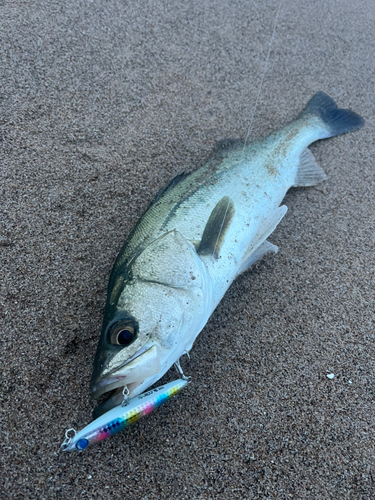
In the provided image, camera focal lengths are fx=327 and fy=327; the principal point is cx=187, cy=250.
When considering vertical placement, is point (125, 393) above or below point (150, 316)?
below

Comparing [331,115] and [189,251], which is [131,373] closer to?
[189,251]

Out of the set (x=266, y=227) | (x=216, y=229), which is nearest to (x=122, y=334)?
(x=216, y=229)

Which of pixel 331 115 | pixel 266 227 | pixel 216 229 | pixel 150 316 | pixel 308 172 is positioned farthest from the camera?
pixel 331 115

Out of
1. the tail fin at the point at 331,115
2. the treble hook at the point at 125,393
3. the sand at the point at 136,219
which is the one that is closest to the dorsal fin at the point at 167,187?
the sand at the point at 136,219

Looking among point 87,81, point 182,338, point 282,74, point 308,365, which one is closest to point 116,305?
point 182,338

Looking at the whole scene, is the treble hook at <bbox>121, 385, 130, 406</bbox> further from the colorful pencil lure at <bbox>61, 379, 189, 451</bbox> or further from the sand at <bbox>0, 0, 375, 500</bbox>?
the sand at <bbox>0, 0, 375, 500</bbox>

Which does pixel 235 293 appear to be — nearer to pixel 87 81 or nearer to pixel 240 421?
pixel 240 421

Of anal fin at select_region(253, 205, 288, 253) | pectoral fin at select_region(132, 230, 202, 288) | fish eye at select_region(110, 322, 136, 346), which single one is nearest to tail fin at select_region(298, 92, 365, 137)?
anal fin at select_region(253, 205, 288, 253)
